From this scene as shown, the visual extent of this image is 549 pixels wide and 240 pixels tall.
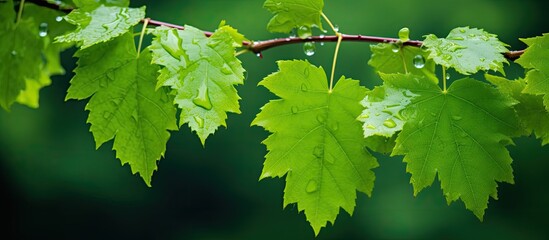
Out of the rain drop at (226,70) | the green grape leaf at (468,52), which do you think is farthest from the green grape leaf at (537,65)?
the rain drop at (226,70)

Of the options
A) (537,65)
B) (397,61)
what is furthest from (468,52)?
(397,61)

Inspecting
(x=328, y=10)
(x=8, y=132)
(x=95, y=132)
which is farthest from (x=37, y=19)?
(x=8, y=132)

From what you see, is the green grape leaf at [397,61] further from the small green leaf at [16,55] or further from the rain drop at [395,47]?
the small green leaf at [16,55]

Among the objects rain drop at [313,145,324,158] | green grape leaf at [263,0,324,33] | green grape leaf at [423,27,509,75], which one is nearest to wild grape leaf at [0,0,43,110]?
green grape leaf at [263,0,324,33]

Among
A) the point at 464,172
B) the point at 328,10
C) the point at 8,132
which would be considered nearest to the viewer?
the point at 464,172

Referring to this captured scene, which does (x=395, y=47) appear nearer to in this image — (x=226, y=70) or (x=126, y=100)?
(x=226, y=70)

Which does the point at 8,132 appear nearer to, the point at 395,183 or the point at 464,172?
the point at 395,183
